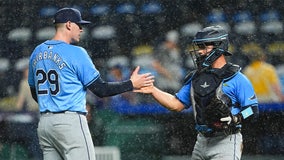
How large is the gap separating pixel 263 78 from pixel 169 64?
3.21ft

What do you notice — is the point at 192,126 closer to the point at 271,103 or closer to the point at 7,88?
the point at 271,103

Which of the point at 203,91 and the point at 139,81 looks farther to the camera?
the point at 139,81

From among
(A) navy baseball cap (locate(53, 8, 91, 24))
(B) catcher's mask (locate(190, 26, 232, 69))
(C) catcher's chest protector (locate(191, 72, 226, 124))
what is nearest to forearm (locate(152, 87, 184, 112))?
→ (C) catcher's chest protector (locate(191, 72, 226, 124))

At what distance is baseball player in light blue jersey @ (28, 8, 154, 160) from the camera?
512cm

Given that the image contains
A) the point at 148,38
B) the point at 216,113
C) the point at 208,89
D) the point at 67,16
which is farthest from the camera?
the point at 148,38

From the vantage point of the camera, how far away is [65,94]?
517cm

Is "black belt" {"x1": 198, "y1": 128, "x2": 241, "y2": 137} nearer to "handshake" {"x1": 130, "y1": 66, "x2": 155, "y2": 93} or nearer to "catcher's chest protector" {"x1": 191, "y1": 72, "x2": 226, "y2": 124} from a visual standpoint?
"catcher's chest protector" {"x1": 191, "y1": 72, "x2": 226, "y2": 124}

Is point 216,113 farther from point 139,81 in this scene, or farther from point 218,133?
point 139,81

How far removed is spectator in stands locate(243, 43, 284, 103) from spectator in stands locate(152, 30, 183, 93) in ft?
2.31

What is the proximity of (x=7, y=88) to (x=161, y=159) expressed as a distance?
6.13 ft

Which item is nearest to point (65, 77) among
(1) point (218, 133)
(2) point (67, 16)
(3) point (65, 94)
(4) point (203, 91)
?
(3) point (65, 94)

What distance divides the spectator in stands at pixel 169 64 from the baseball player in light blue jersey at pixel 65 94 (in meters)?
3.71

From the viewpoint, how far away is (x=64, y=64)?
17.0 ft

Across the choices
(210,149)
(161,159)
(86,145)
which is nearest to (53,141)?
(86,145)
